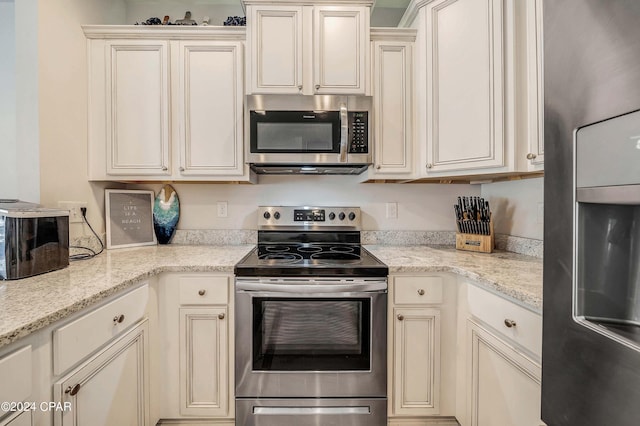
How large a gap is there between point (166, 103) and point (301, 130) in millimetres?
860

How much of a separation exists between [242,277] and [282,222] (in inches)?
27.1

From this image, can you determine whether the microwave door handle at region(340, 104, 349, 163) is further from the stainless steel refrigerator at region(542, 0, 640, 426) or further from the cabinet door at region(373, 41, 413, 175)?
the stainless steel refrigerator at region(542, 0, 640, 426)

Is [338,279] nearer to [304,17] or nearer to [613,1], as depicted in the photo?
[613,1]

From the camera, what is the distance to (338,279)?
1.47 metres

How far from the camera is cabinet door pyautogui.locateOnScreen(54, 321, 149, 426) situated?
96 centimetres

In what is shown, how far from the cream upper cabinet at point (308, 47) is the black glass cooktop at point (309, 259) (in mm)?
965

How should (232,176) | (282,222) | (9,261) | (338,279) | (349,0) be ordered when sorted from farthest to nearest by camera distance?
(282,222)
(232,176)
(349,0)
(338,279)
(9,261)

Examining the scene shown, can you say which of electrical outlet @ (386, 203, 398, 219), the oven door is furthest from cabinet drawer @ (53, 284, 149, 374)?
electrical outlet @ (386, 203, 398, 219)

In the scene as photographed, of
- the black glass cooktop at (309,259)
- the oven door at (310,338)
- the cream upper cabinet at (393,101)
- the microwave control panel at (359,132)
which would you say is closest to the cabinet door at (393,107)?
the cream upper cabinet at (393,101)

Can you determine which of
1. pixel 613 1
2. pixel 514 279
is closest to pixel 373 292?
pixel 514 279

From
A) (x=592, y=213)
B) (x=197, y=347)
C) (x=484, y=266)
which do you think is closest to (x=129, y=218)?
(x=197, y=347)

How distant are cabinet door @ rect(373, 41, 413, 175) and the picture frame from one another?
5.26 feet

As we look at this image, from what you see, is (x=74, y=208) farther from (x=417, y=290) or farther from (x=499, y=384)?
(x=499, y=384)

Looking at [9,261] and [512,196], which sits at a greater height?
[512,196]
